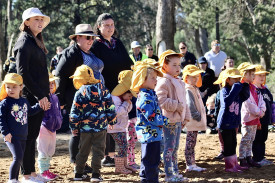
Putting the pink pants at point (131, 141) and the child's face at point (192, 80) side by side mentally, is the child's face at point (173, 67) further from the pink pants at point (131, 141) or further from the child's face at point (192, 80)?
the pink pants at point (131, 141)

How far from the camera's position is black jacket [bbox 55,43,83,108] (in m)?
6.18

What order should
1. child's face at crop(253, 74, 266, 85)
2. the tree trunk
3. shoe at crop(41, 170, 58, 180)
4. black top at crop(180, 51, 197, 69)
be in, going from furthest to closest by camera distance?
the tree trunk → black top at crop(180, 51, 197, 69) → child's face at crop(253, 74, 266, 85) → shoe at crop(41, 170, 58, 180)

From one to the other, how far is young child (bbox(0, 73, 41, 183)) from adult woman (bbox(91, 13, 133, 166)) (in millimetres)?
1541

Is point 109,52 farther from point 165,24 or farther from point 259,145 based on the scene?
point 165,24

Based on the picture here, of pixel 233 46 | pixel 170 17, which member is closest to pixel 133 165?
pixel 170 17

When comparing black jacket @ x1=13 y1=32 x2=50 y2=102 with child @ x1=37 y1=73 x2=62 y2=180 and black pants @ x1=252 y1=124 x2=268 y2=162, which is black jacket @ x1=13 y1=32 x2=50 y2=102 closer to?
child @ x1=37 y1=73 x2=62 y2=180

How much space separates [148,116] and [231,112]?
182 centimetres

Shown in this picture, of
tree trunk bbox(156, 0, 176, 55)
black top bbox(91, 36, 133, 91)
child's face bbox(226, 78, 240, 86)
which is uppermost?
tree trunk bbox(156, 0, 176, 55)

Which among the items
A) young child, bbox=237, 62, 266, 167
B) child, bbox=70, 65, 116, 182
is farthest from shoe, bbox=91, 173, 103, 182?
young child, bbox=237, 62, 266, 167

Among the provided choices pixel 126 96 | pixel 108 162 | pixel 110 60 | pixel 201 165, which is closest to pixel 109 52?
pixel 110 60

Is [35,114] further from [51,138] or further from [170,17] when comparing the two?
[170,17]

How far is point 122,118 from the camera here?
21.4 feet

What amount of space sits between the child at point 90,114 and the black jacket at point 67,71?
0.45 metres

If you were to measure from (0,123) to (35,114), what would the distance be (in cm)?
43
